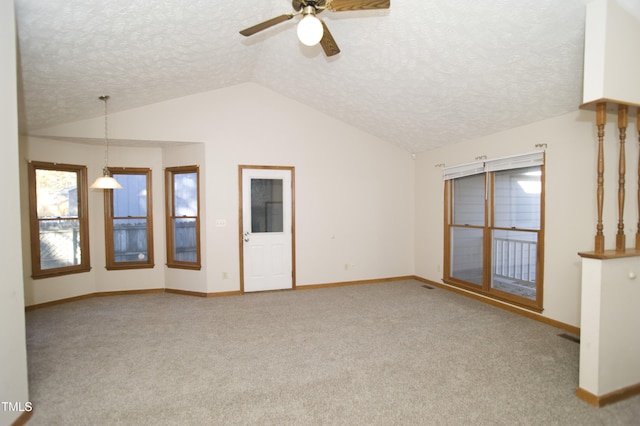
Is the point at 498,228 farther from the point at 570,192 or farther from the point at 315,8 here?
the point at 315,8

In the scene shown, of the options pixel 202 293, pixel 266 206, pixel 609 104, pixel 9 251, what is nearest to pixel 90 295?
pixel 202 293

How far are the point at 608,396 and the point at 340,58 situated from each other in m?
4.06

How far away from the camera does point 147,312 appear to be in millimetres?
4473

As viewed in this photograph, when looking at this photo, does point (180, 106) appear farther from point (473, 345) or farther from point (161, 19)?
point (473, 345)

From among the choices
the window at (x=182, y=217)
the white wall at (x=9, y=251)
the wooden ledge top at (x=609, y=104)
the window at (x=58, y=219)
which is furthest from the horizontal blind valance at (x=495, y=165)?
the window at (x=58, y=219)

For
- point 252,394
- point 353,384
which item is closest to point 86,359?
point 252,394

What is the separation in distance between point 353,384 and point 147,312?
323cm

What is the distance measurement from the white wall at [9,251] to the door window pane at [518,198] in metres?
5.11

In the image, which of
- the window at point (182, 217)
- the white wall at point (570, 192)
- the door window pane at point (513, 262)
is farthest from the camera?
the window at point (182, 217)

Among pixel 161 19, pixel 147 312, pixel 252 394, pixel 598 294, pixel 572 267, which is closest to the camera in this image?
pixel 598 294

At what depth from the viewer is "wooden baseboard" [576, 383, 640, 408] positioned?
2326 mm

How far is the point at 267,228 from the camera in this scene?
5496 millimetres

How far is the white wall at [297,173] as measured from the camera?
5.03 m

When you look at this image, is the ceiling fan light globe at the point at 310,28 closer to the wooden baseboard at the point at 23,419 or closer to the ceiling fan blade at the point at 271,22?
the ceiling fan blade at the point at 271,22
